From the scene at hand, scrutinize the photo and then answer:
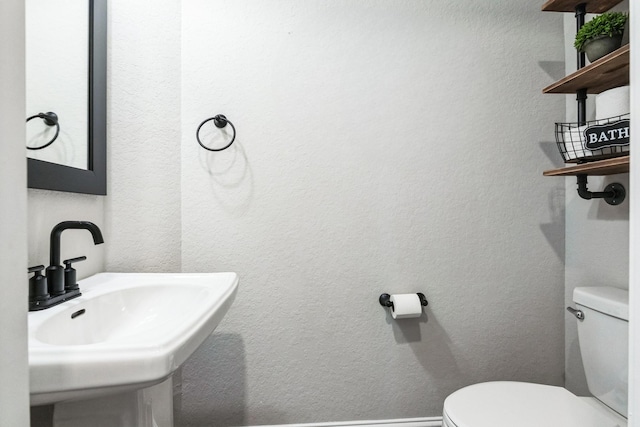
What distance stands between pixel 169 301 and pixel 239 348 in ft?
1.62

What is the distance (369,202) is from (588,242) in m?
0.90

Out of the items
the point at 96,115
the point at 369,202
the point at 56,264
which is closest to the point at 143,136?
the point at 96,115

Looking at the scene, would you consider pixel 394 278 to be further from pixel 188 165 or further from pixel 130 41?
pixel 130 41

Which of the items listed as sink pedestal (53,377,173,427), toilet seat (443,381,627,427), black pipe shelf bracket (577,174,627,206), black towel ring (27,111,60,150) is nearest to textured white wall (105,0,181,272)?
black towel ring (27,111,60,150)

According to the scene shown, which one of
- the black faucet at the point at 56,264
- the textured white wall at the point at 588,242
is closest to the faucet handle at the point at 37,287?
the black faucet at the point at 56,264

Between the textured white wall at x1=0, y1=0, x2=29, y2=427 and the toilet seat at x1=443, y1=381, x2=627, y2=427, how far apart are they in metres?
1.09

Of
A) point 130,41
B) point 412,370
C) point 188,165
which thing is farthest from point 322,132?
point 412,370

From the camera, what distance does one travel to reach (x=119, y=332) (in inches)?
38.6

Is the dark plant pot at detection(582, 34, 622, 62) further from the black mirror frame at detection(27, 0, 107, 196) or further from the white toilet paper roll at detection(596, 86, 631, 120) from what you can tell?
the black mirror frame at detection(27, 0, 107, 196)

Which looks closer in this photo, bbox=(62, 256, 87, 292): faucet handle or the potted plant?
bbox=(62, 256, 87, 292): faucet handle

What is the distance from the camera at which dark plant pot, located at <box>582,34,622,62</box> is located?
47.2 inches

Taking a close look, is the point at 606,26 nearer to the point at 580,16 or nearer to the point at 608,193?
the point at 580,16

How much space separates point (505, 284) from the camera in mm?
1597

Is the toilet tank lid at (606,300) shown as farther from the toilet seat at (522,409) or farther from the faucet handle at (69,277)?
the faucet handle at (69,277)
